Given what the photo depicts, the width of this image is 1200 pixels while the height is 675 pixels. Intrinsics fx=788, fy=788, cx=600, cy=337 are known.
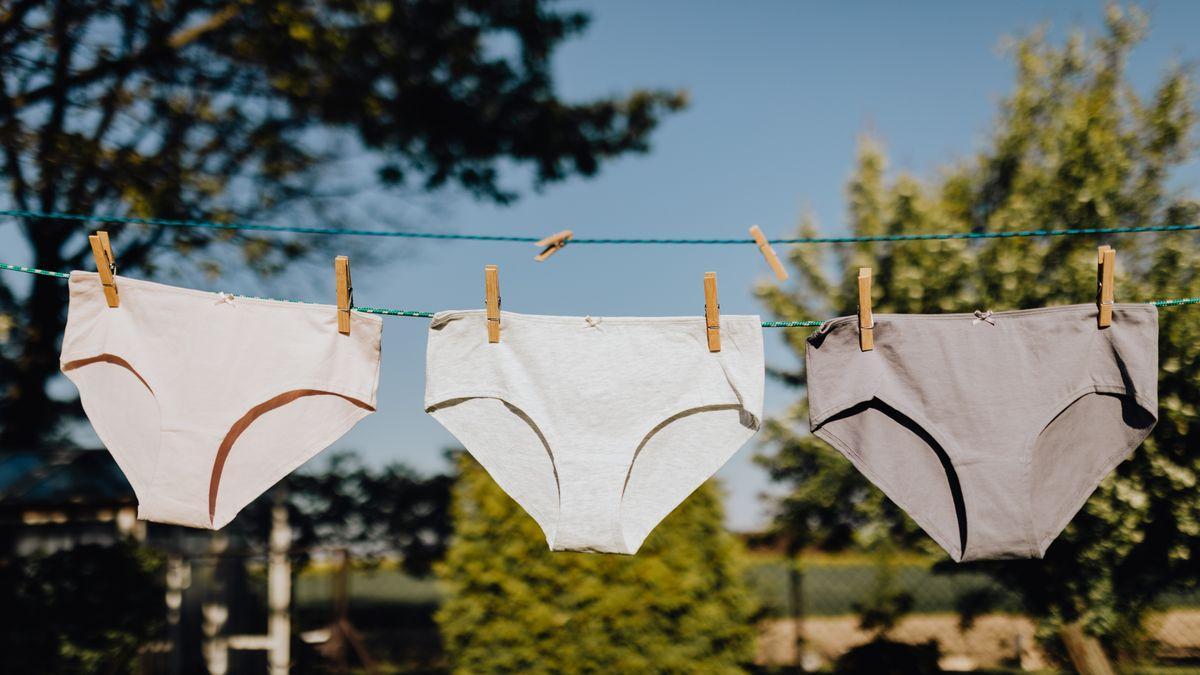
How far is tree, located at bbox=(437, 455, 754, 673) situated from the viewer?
5.46 meters

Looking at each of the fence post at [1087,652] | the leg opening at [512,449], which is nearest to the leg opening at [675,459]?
the leg opening at [512,449]

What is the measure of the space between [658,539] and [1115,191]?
12.1ft

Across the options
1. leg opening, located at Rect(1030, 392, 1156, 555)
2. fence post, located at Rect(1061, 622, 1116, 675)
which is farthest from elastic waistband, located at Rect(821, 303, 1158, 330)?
fence post, located at Rect(1061, 622, 1116, 675)

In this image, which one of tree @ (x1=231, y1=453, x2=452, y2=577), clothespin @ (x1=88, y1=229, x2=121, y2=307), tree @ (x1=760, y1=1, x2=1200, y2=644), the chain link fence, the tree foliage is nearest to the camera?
clothespin @ (x1=88, y1=229, x2=121, y2=307)

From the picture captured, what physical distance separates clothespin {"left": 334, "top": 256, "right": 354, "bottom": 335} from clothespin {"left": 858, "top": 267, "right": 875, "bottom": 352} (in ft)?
5.43

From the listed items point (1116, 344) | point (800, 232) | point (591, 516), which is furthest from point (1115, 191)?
point (591, 516)

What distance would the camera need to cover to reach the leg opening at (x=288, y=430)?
279 centimetres

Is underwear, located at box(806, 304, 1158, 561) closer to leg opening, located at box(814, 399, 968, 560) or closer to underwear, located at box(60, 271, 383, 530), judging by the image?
leg opening, located at box(814, 399, 968, 560)

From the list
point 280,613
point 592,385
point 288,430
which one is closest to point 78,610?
Answer: point 280,613

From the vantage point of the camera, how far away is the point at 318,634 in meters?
7.27

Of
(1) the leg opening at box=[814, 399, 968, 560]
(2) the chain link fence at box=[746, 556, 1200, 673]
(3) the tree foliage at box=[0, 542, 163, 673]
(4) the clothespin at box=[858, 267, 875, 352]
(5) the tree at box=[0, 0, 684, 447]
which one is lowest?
(2) the chain link fence at box=[746, 556, 1200, 673]

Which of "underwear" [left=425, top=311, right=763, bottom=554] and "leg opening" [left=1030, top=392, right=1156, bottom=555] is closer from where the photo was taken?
"leg opening" [left=1030, top=392, right=1156, bottom=555]

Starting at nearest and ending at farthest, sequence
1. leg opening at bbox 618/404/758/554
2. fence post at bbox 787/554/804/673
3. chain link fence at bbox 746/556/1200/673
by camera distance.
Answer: leg opening at bbox 618/404/758/554 < chain link fence at bbox 746/556/1200/673 < fence post at bbox 787/554/804/673

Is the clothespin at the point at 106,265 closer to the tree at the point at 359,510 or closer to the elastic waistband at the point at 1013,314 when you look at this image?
the elastic waistband at the point at 1013,314
